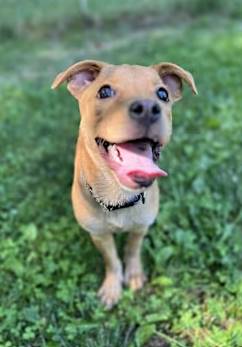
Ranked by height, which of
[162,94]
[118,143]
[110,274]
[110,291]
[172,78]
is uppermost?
[172,78]

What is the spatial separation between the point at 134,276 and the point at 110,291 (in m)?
0.21

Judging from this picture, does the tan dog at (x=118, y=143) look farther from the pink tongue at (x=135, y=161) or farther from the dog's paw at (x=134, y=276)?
the dog's paw at (x=134, y=276)

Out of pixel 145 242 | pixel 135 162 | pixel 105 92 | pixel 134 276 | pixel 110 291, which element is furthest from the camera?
pixel 145 242

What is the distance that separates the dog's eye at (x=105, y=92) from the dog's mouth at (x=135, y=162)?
0.21m

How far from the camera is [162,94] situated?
270 cm

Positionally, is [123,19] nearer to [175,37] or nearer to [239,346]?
[175,37]

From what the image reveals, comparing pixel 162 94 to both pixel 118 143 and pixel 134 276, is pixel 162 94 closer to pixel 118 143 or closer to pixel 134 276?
pixel 118 143

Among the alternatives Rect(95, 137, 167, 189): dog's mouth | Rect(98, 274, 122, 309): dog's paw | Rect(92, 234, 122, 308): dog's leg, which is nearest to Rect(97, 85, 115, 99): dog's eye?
Rect(95, 137, 167, 189): dog's mouth

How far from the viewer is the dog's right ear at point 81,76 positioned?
2.94m

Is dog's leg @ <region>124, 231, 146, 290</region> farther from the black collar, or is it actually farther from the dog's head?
the dog's head

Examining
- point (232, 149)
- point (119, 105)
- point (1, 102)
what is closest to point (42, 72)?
point (1, 102)

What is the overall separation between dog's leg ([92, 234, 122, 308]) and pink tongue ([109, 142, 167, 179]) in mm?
925

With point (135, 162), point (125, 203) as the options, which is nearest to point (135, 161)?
point (135, 162)

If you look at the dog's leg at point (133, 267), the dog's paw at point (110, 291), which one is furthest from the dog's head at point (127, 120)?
the dog's paw at point (110, 291)
